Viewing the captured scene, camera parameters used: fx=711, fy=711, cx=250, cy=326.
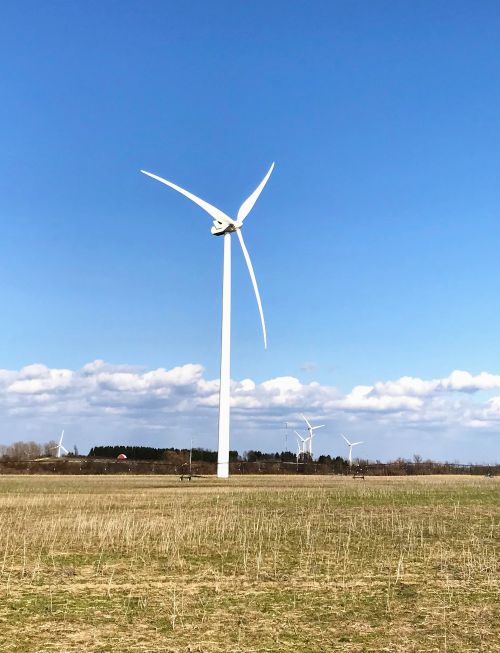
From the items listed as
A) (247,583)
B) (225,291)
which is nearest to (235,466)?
(225,291)

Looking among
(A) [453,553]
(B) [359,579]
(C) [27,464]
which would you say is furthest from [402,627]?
(C) [27,464]

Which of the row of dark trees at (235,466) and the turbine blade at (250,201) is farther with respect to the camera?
the row of dark trees at (235,466)

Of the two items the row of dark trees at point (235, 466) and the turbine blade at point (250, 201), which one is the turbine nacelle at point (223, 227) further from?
the row of dark trees at point (235, 466)

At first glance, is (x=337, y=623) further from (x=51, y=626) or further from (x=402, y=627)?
→ (x=51, y=626)

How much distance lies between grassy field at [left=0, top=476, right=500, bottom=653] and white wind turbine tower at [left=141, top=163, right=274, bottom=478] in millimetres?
47437

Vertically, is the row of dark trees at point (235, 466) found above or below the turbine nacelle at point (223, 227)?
below

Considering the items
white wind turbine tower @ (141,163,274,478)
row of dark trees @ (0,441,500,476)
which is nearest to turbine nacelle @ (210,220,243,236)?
white wind turbine tower @ (141,163,274,478)

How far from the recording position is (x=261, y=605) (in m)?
16.0

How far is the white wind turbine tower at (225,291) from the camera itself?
271ft

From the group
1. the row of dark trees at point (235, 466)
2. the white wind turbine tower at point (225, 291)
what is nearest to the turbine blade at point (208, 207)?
the white wind turbine tower at point (225, 291)

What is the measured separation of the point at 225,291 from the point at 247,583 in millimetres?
67067

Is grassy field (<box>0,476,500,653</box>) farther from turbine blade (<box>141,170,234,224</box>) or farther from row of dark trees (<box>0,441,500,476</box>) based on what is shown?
row of dark trees (<box>0,441,500,476</box>)

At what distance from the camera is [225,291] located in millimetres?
84562

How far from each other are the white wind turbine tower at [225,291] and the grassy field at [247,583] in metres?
47.4
